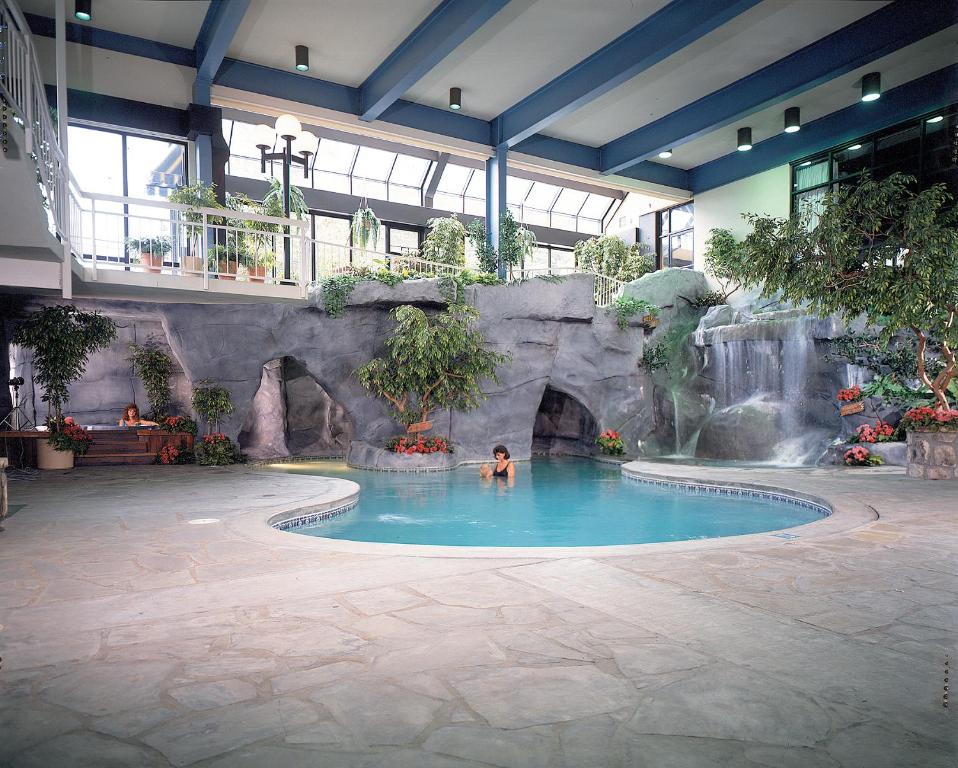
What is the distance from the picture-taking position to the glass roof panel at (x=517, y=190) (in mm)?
24891

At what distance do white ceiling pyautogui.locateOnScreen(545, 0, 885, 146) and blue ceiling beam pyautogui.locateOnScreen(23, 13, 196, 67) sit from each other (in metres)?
9.59

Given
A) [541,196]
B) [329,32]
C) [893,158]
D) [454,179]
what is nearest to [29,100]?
[329,32]

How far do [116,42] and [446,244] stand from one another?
923 cm

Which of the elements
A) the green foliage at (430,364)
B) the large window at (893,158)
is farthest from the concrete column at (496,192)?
the large window at (893,158)

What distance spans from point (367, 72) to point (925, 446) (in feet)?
44.3

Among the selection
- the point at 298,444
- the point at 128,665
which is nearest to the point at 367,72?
the point at 298,444

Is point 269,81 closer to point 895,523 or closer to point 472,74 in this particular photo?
point 472,74

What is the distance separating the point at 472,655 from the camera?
3.13m

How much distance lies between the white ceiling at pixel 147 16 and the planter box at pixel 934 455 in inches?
541

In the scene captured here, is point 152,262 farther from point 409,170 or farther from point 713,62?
point 409,170

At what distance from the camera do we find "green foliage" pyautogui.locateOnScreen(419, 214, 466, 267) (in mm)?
19859

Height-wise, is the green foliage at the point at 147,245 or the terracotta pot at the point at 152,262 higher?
the green foliage at the point at 147,245

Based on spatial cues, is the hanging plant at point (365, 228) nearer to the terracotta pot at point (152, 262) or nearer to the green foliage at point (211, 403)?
the green foliage at point (211, 403)

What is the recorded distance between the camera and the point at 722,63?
50.6ft
